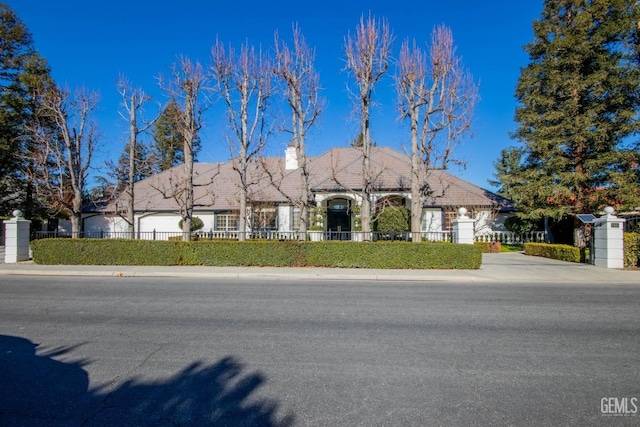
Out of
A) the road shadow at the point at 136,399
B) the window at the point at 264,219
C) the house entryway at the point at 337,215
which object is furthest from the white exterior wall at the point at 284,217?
the road shadow at the point at 136,399

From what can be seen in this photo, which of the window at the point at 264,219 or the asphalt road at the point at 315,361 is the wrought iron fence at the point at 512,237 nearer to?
the window at the point at 264,219

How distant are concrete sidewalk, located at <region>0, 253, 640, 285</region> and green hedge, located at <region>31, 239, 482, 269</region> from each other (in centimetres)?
53

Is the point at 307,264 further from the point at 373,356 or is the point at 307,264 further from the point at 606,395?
the point at 606,395

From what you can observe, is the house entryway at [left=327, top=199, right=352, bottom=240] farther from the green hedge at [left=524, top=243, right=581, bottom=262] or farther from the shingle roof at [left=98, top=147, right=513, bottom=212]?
the green hedge at [left=524, top=243, right=581, bottom=262]

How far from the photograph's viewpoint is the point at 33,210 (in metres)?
27.6

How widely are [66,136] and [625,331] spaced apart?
24.5 m

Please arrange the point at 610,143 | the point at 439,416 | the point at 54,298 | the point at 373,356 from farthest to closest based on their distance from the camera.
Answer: the point at 610,143, the point at 54,298, the point at 373,356, the point at 439,416

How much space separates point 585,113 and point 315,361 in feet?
80.0

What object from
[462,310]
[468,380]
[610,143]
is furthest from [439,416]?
[610,143]

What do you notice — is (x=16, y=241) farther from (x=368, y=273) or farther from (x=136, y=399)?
(x=136, y=399)

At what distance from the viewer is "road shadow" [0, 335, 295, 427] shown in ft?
10.1

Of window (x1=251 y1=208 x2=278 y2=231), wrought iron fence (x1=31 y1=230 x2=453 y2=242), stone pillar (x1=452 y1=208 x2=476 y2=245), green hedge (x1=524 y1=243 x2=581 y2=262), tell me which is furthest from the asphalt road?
window (x1=251 y1=208 x2=278 y2=231)

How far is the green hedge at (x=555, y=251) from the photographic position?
16531mm

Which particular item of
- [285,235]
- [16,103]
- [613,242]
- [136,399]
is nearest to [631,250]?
[613,242]
